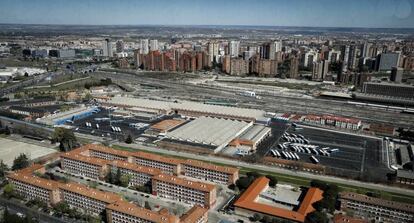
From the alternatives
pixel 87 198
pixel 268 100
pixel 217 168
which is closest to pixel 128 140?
pixel 217 168

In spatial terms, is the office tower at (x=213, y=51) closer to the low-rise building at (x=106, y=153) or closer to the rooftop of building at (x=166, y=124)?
the rooftop of building at (x=166, y=124)

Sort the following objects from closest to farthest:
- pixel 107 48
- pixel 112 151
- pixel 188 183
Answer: pixel 188 183 < pixel 112 151 < pixel 107 48

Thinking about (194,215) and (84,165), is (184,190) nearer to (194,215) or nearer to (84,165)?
(194,215)

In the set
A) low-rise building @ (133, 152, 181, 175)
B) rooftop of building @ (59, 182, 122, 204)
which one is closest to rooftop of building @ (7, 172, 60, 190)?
rooftop of building @ (59, 182, 122, 204)

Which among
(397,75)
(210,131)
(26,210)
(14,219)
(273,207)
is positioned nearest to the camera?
(14,219)

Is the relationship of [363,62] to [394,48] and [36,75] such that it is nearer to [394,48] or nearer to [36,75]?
[394,48]

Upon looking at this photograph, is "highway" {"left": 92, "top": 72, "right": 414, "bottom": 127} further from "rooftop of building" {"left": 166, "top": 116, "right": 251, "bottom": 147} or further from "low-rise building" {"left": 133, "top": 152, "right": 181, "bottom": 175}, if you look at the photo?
"low-rise building" {"left": 133, "top": 152, "right": 181, "bottom": 175}
